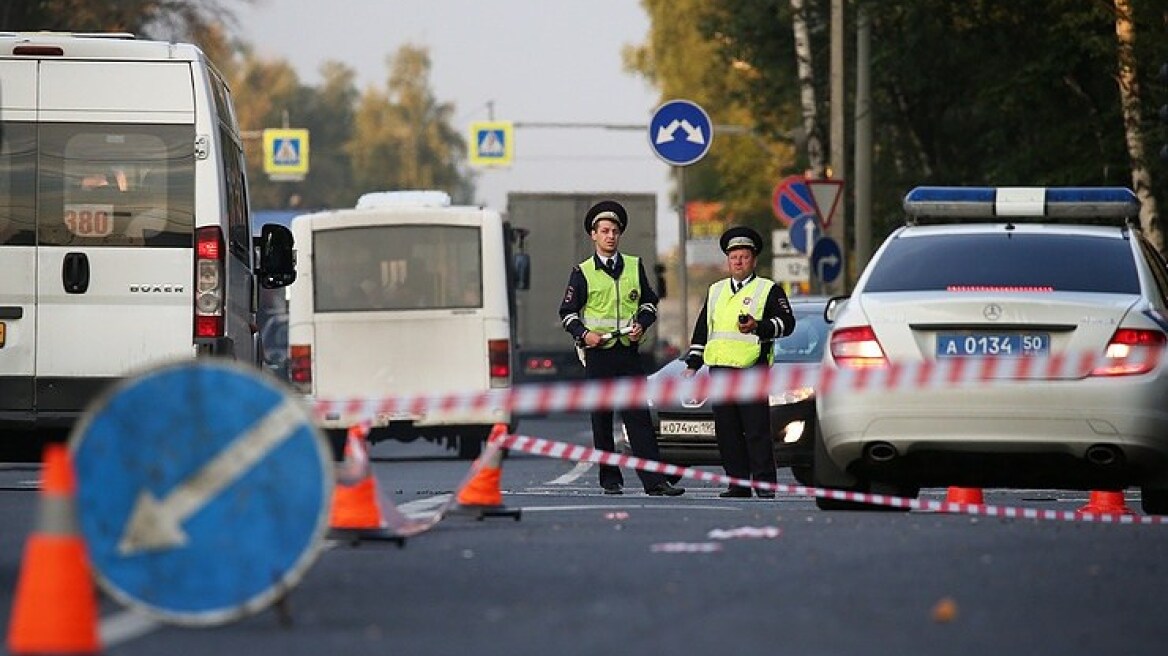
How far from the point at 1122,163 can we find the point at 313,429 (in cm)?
2821

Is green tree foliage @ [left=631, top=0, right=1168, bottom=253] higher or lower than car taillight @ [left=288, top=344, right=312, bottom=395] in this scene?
higher

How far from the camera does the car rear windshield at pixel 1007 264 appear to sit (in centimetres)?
1445

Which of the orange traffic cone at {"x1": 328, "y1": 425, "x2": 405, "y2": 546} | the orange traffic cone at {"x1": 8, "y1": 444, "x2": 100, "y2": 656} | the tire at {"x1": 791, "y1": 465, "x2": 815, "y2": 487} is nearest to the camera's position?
the orange traffic cone at {"x1": 8, "y1": 444, "x2": 100, "y2": 656}

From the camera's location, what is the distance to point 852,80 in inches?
1784

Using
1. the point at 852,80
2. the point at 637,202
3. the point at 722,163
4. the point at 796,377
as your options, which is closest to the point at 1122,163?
the point at 852,80

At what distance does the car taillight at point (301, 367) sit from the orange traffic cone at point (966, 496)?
10290mm

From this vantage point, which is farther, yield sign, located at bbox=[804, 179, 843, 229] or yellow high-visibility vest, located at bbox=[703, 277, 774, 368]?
yield sign, located at bbox=[804, 179, 843, 229]

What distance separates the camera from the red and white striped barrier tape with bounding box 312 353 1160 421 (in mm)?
10641

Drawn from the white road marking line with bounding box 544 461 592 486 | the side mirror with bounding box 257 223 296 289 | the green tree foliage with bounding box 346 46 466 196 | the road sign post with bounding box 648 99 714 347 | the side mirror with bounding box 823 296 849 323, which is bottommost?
the white road marking line with bounding box 544 461 592 486

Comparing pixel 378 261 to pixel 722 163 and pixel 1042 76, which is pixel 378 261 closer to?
pixel 1042 76

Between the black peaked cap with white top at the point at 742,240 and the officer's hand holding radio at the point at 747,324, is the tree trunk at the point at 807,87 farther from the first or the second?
the officer's hand holding radio at the point at 747,324

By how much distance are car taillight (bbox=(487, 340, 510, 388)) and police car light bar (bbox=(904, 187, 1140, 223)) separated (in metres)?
10.1

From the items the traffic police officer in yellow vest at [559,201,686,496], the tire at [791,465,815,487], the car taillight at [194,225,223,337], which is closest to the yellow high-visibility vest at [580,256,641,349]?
the traffic police officer in yellow vest at [559,201,686,496]

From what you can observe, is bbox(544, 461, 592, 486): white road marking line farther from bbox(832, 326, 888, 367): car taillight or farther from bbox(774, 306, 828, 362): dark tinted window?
Result: bbox(832, 326, 888, 367): car taillight
